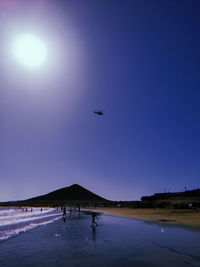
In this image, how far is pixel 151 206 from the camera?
236 feet

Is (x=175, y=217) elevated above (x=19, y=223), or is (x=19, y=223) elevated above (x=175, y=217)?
(x=175, y=217)

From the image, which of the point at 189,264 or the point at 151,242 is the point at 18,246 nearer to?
the point at 151,242

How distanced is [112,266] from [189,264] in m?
4.38

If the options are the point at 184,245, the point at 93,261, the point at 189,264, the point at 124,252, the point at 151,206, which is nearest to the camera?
the point at 189,264

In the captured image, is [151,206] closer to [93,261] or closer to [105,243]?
[105,243]

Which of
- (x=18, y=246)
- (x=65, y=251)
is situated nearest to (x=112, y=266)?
(x=65, y=251)

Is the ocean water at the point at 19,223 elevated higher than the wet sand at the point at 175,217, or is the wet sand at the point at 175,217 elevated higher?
the wet sand at the point at 175,217

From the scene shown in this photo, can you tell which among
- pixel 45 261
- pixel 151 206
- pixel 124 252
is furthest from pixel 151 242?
pixel 151 206

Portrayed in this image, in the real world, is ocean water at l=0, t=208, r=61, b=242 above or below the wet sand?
below

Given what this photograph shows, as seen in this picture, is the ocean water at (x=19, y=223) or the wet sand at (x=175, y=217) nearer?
the ocean water at (x=19, y=223)

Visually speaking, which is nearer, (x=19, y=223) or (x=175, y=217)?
(x=175, y=217)

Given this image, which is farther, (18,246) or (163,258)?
(18,246)

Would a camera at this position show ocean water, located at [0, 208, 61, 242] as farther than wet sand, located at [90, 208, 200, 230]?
No

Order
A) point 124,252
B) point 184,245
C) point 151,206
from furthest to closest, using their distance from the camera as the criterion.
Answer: point 151,206 < point 184,245 < point 124,252
